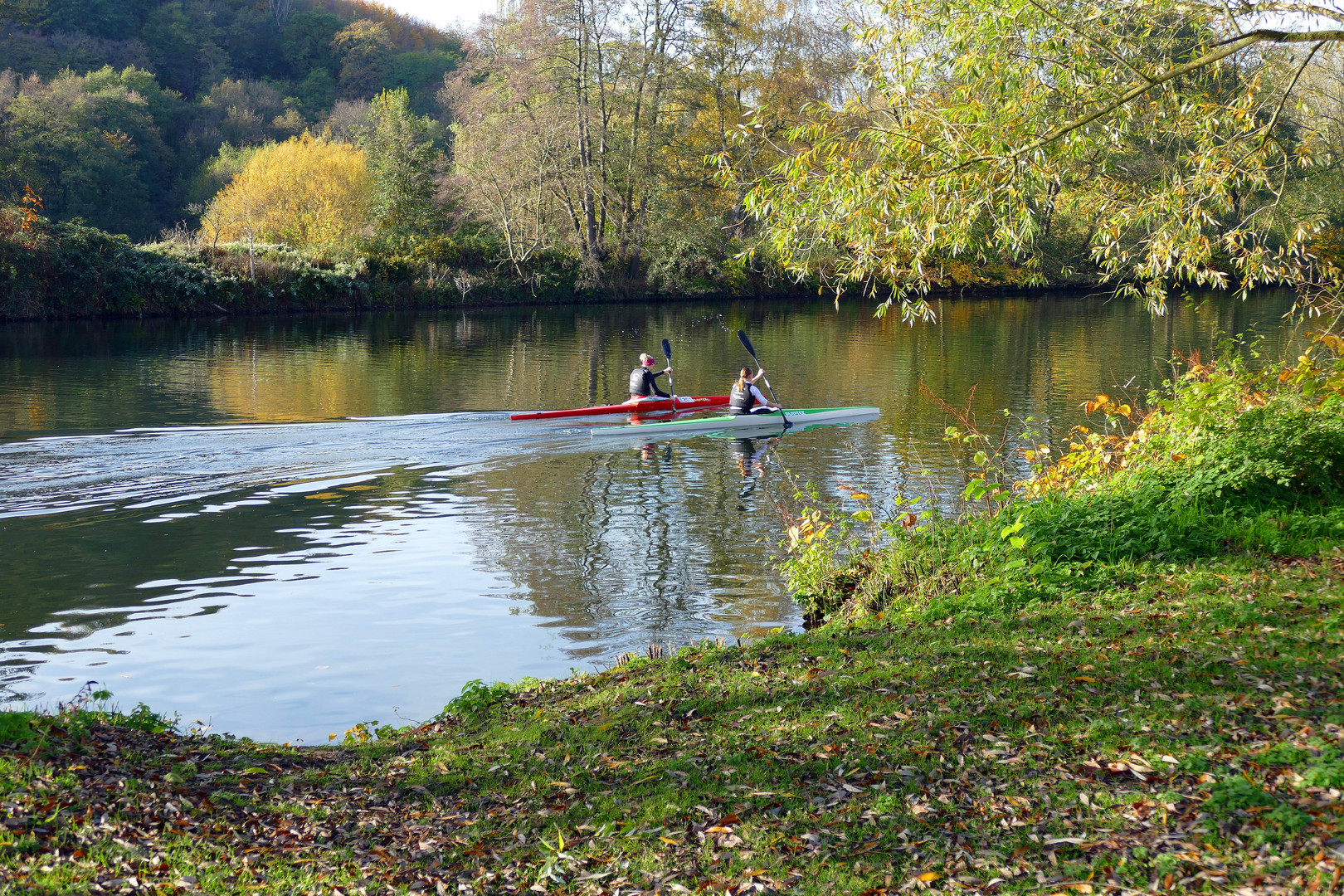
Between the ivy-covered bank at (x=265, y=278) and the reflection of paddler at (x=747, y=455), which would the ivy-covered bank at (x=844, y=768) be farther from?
the ivy-covered bank at (x=265, y=278)

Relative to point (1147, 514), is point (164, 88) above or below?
above

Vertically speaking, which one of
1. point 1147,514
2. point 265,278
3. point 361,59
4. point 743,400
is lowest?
point 1147,514

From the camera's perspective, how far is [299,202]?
160ft

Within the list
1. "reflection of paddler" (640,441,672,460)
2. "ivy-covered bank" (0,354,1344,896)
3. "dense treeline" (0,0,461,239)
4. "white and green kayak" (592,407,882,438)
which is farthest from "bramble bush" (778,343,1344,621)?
"dense treeline" (0,0,461,239)

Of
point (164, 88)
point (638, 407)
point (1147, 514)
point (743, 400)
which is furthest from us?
point (164, 88)

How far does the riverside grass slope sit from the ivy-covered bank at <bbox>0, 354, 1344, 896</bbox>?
0.01 meters

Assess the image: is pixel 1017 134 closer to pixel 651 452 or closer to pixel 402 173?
pixel 651 452

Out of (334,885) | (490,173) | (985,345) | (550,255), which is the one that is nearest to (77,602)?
(334,885)

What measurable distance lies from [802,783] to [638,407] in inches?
564

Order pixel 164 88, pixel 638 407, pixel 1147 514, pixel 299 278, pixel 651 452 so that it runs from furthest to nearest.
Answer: pixel 164 88, pixel 299 278, pixel 638 407, pixel 651 452, pixel 1147 514

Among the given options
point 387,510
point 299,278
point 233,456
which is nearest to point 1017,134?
point 387,510

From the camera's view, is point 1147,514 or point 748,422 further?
point 748,422

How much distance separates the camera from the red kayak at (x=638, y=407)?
704 inches

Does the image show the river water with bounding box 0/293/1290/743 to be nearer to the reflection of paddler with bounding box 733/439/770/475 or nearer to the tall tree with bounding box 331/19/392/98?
the reflection of paddler with bounding box 733/439/770/475
